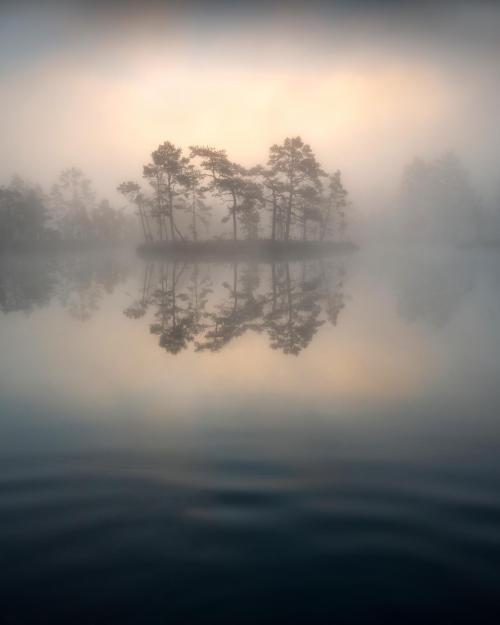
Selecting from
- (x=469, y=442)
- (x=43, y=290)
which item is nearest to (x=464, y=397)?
(x=469, y=442)

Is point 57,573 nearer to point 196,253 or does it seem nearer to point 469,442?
point 469,442

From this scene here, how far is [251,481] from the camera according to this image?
206cm

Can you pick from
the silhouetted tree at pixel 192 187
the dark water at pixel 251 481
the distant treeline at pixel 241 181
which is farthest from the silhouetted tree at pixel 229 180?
the dark water at pixel 251 481

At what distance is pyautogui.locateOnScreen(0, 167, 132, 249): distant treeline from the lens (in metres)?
35.9

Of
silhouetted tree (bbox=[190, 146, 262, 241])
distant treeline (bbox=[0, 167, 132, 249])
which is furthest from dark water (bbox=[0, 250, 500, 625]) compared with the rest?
distant treeline (bbox=[0, 167, 132, 249])

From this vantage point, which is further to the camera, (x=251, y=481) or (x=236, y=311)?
(x=236, y=311)

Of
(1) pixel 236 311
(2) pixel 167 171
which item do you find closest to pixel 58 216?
(2) pixel 167 171

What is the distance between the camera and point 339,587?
145cm

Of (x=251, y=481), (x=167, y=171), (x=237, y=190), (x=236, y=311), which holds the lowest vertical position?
(x=251, y=481)

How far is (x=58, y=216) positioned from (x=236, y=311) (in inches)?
1856

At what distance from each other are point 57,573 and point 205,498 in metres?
0.55

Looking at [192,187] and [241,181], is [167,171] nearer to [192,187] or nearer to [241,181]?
[192,187]

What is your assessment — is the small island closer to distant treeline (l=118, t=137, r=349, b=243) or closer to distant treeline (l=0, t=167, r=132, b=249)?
distant treeline (l=118, t=137, r=349, b=243)

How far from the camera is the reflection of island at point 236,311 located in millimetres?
4855
